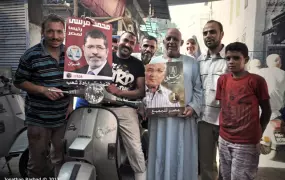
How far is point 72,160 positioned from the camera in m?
1.86

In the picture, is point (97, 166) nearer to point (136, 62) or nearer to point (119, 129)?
point (119, 129)

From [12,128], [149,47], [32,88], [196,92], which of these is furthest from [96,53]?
[12,128]

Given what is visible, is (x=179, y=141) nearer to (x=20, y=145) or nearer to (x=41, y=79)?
(x=41, y=79)

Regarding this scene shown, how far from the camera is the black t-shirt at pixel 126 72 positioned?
2.12m

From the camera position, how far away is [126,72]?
2.12 m

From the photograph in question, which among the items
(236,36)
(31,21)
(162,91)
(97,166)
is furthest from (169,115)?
(31,21)

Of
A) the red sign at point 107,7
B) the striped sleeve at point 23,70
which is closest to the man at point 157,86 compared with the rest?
the striped sleeve at point 23,70

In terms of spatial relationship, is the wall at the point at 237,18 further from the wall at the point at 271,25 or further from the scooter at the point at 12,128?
the scooter at the point at 12,128

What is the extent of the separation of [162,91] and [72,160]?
0.91 metres

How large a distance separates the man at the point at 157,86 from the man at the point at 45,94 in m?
0.72

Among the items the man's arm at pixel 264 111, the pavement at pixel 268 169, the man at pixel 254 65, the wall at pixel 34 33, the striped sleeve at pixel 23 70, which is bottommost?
the pavement at pixel 268 169

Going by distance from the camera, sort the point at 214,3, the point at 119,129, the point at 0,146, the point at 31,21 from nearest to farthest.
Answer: the point at 119,129
the point at 0,146
the point at 214,3
the point at 31,21

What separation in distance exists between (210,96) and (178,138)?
19.0 inches

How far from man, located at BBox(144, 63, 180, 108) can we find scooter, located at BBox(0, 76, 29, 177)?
148 cm
